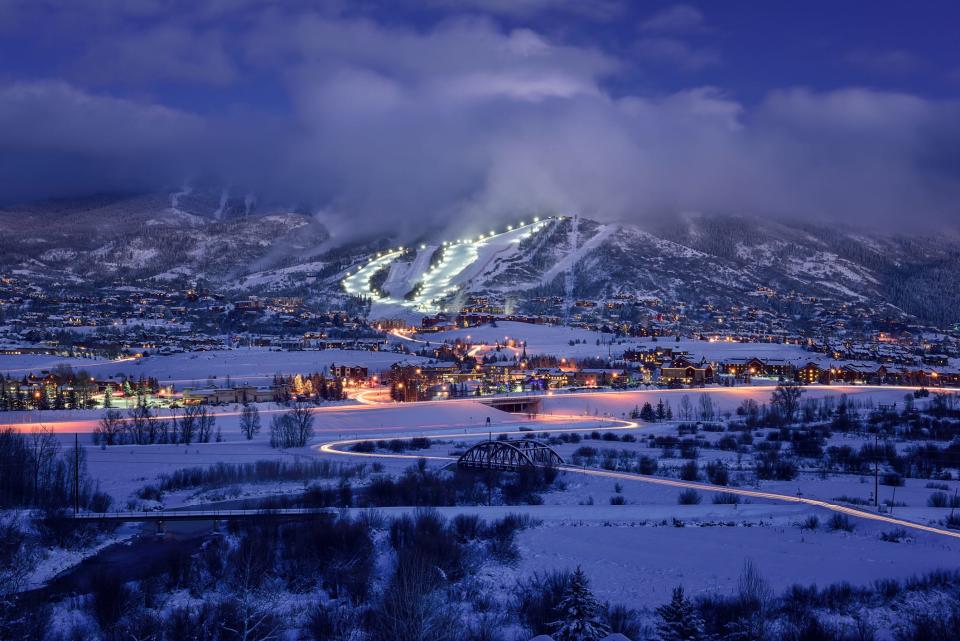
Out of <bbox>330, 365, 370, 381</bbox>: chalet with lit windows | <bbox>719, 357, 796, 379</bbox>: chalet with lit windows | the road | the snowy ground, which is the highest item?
<bbox>719, 357, 796, 379</bbox>: chalet with lit windows

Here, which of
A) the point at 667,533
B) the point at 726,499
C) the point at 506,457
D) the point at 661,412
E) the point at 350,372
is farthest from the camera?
the point at 350,372

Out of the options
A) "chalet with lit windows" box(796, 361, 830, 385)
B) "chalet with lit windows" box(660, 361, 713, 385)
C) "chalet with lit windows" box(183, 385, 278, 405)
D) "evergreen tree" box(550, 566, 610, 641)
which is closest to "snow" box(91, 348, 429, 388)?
"chalet with lit windows" box(183, 385, 278, 405)

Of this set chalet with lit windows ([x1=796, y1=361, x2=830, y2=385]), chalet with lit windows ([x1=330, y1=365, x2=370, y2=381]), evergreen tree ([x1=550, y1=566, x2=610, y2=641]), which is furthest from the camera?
chalet with lit windows ([x1=330, y1=365, x2=370, y2=381])

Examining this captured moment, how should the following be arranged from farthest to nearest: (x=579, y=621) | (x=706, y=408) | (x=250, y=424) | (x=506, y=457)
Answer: (x=706, y=408) < (x=250, y=424) < (x=506, y=457) < (x=579, y=621)

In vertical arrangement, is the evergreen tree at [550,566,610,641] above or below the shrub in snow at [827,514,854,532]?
above

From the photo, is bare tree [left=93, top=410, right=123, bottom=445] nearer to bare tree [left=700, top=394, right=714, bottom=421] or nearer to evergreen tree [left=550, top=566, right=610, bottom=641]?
evergreen tree [left=550, top=566, right=610, bottom=641]

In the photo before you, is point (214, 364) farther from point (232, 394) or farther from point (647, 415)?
point (647, 415)

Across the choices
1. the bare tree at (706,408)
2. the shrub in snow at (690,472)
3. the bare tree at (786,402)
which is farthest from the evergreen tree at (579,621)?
the bare tree at (706,408)

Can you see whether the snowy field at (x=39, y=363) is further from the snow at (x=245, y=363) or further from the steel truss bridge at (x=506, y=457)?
the steel truss bridge at (x=506, y=457)

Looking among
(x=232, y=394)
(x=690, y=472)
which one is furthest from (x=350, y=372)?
(x=690, y=472)

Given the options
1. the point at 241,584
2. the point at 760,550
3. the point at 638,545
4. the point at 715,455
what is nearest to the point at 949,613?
the point at 760,550

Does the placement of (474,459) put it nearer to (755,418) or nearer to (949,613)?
(949,613)
